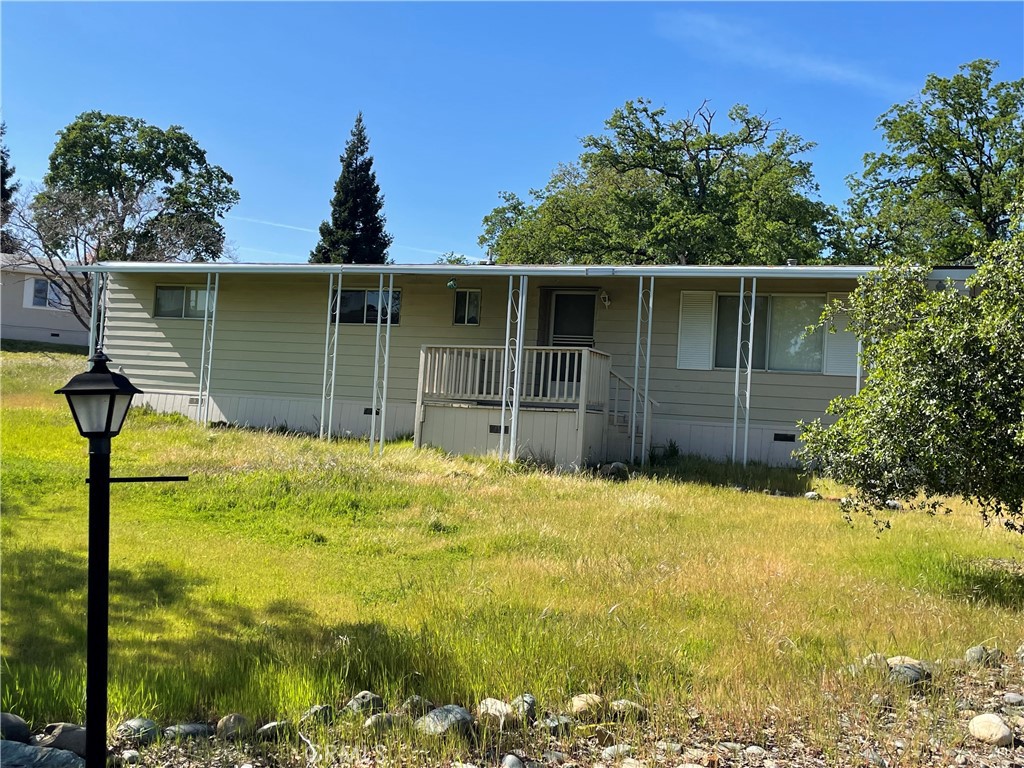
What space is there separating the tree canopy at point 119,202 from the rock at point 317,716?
89.4ft

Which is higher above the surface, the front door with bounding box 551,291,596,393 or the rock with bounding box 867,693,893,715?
the front door with bounding box 551,291,596,393

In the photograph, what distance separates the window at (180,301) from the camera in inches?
680

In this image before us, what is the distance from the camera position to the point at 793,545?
25.3 ft

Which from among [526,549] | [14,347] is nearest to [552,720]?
[526,549]

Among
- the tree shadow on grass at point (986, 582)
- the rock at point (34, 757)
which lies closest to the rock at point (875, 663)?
the tree shadow on grass at point (986, 582)

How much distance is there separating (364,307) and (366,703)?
12889mm

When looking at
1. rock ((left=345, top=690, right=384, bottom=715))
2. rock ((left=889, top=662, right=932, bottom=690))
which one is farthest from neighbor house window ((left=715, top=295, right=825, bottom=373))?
rock ((left=345, top=690, right=384, bottom=715))

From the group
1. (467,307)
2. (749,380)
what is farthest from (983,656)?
(467,307)

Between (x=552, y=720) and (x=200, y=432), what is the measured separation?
1169 cm

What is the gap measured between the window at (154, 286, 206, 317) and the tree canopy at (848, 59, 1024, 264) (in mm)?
21405

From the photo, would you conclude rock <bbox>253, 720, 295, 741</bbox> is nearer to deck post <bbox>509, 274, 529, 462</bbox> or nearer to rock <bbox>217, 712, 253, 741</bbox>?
rock <bbox>217, 712, 253, 741</bbox>

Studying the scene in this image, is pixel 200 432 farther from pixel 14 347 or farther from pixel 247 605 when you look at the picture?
pixel 14 347

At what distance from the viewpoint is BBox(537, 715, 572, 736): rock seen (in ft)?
12.2

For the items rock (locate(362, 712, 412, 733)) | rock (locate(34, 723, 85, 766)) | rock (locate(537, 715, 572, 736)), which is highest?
rock (locate(362, 712, 412, 733))
